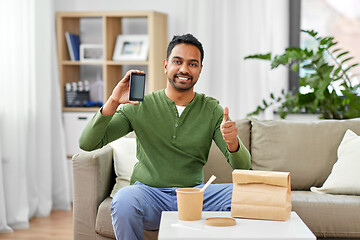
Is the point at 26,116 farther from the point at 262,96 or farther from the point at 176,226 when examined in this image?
the point at 176,226

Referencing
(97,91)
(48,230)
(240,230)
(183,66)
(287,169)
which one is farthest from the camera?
(97,91)

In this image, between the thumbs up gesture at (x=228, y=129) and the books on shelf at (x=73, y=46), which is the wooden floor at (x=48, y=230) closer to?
the books on shelf at (x=73, y=46)

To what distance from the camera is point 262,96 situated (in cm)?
433

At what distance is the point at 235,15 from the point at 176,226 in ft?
9.41

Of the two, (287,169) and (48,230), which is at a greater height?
(287,169)

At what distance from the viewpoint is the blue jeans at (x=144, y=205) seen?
205 cm

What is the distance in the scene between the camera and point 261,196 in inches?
73.9

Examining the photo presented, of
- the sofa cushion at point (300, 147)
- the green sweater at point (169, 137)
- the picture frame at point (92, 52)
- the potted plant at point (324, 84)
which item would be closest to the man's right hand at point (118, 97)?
the green sweater at point (169, 137)

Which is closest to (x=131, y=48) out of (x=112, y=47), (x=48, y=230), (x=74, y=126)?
(x=112, y=47)

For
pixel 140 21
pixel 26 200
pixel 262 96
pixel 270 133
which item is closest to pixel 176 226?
pixel 270 133

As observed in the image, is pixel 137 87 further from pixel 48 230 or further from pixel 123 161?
pixel 48 230

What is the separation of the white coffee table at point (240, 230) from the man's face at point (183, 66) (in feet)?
2.30

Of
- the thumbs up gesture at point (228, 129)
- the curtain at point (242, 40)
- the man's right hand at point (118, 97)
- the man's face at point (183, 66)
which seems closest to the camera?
the thumbs up gesture at point (228, 129)

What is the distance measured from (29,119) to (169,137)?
70.4 inches
